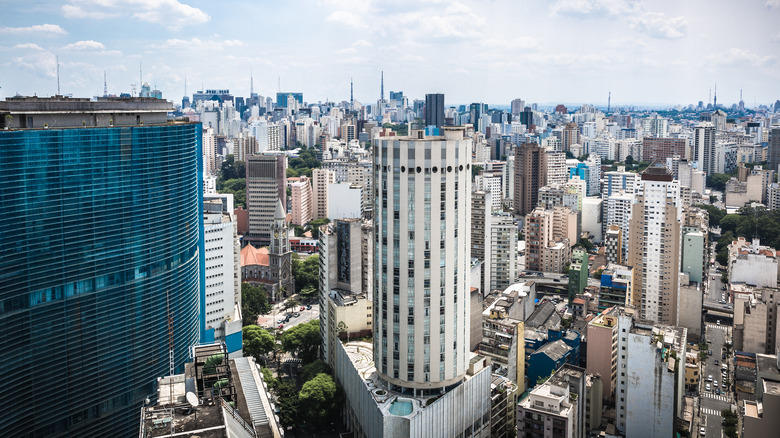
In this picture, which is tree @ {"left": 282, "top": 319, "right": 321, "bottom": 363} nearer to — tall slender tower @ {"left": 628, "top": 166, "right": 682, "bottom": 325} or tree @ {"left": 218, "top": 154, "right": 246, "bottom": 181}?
tall slender tower @ {"left": 628, "top": 166, "right": 682, "bottom": 325}

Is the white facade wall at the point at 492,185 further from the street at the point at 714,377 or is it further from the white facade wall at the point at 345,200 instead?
the street at the point at 714,377

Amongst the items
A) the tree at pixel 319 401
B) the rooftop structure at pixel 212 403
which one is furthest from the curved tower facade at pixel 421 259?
the tree at pixel 319 401

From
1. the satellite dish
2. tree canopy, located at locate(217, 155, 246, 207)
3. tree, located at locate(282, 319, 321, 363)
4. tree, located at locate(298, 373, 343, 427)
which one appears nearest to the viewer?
the satellite dish

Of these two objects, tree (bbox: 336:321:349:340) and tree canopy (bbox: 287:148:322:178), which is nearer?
tree (bbox: 336:321:349:340)

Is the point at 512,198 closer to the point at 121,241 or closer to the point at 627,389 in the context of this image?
the point at 627,389

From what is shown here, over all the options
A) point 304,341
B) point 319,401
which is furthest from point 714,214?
point 319,401

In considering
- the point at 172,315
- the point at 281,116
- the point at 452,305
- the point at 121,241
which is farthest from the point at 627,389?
the point at 281,116

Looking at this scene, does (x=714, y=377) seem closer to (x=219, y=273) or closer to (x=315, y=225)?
(x=219, y=273)

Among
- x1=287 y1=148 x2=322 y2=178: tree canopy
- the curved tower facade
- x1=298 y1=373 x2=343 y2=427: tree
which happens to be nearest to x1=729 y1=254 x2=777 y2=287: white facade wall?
the curved tower facade
